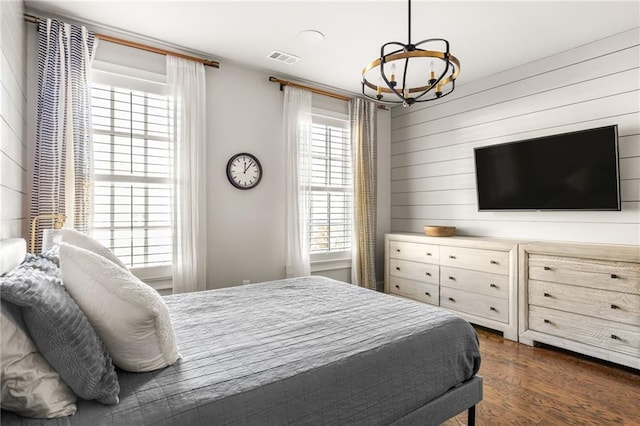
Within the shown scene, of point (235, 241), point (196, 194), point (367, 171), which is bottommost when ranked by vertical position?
point (235, 241)

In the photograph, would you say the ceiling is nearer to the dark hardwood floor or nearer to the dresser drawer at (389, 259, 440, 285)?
the dresser drawer at (389, 259, 440, 285)

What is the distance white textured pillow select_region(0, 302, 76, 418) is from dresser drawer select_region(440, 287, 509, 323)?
3.39m

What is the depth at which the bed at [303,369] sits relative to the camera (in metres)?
1.11

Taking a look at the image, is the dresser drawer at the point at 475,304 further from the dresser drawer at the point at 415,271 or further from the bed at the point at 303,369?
the bed at the point at 303,369

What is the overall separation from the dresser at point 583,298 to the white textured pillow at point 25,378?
331 centimetres

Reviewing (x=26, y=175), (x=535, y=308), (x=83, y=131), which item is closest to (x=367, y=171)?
(x=535, y=308)

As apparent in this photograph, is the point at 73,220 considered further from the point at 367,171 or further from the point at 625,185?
the point at 625,185

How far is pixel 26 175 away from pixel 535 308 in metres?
4.29

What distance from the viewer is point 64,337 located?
99cm

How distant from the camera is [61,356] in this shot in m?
0.99

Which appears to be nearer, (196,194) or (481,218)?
(196,194)

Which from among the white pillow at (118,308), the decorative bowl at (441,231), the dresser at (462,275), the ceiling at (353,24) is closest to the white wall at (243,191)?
the ceiling at (353,24)

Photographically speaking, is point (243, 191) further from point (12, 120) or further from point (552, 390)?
point (552, 390)

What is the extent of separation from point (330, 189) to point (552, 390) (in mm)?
2956
